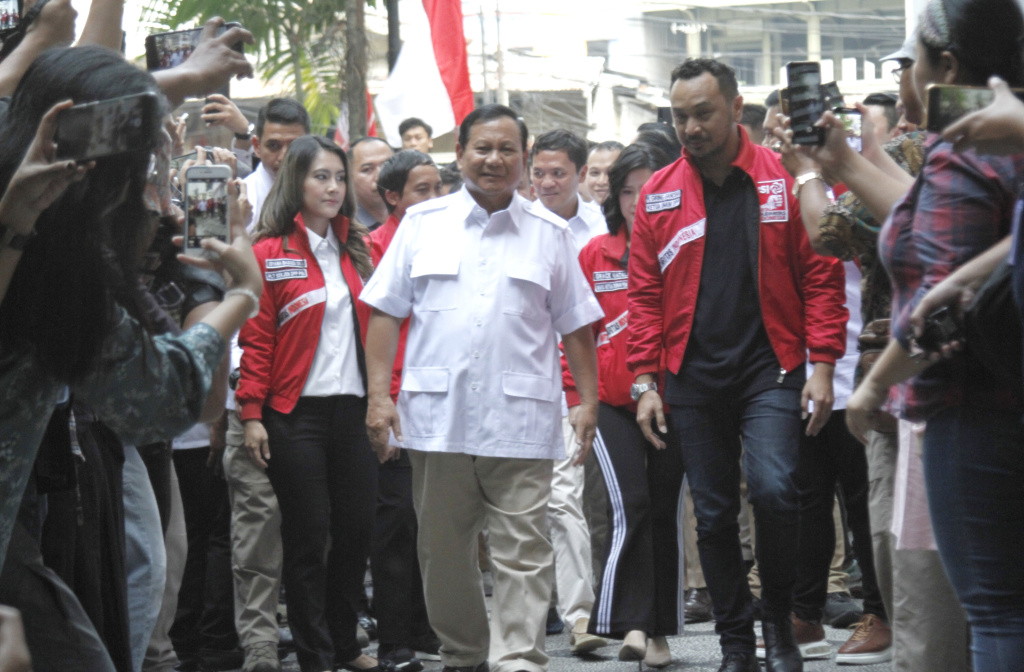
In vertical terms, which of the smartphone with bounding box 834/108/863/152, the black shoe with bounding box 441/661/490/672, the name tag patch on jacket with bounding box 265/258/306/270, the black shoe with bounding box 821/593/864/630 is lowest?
the black shoe with bounding box 821/593/864/630

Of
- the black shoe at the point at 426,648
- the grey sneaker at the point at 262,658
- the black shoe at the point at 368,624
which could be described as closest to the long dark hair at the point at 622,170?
the black shoe at the point at 426,648

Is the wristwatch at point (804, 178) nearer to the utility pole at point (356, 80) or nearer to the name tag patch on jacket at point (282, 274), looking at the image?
the name tag patch on jacket at point (282, 274)

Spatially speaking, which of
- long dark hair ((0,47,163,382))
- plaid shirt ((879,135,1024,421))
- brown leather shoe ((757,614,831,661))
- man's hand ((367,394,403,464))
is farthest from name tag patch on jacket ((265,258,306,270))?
plaid shirt ((879,135,1024,421))

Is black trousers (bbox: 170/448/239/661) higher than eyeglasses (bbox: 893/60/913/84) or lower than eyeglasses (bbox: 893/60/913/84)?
lower

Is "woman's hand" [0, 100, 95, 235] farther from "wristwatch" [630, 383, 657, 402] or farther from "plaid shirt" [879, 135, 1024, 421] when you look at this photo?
"wristwatch" [630, 383, 657, 402]

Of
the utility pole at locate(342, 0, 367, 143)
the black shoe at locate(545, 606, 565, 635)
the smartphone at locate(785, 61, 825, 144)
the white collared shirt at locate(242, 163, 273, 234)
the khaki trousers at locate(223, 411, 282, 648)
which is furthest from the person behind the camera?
the utility pole at locate(342, 0, 367, 143)

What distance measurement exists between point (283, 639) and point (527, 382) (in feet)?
7.15

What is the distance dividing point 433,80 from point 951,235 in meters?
9.68

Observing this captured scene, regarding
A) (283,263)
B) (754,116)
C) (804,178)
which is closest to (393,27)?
(754,116)

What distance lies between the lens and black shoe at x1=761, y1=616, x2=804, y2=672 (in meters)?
5.64

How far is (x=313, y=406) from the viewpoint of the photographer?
247 inches

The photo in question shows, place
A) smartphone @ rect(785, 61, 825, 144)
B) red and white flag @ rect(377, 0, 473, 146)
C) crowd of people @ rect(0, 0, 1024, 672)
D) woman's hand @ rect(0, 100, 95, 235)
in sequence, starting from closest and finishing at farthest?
1. woman's hand @ rect(0, 100, 95, 235)
2. crowd of people @ rect(0, 0, 1024, 672)
3. smartphone @ rect(785, 61, 825, 144)
4. red and white flag @ rect(377, 0, 473, 146)

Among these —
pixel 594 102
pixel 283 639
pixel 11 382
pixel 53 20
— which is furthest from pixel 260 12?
pixel 594 102

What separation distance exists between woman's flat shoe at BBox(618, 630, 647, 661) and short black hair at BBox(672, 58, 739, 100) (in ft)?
7.92
